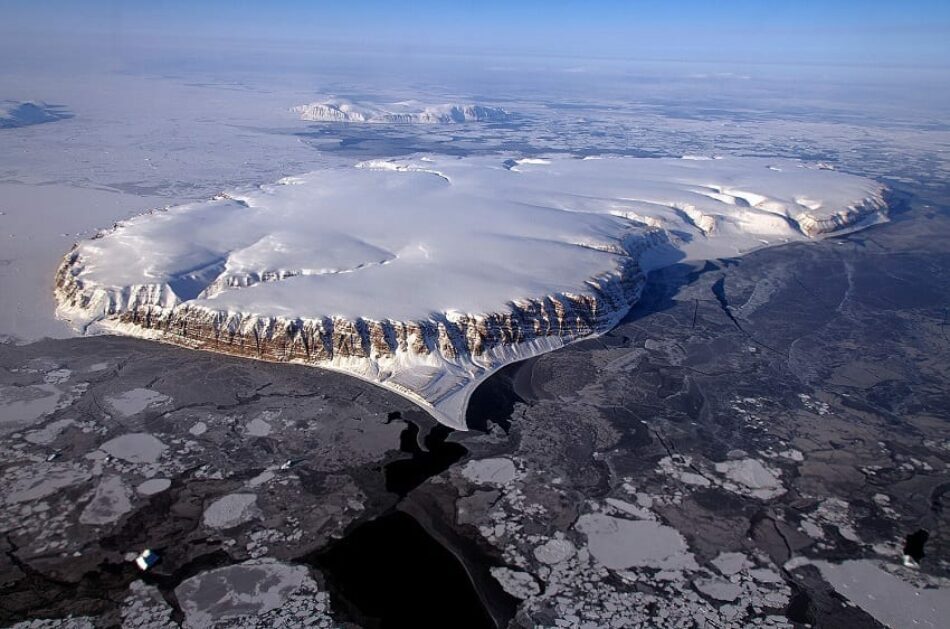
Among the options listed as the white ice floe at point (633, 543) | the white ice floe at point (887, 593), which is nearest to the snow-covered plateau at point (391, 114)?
the white ice floe at point (633, 543)

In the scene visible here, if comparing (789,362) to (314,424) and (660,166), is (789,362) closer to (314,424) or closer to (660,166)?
(314,424)

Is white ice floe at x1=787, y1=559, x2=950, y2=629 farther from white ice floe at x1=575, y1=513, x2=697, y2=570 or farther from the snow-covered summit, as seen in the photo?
the snow-covered summit

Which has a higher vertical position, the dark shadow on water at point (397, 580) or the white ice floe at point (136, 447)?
the white ice floe at point (136, 447)

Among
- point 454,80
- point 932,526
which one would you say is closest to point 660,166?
point 932,526

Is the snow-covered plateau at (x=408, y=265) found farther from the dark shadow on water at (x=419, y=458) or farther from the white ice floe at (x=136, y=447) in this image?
the white ice floe at (x=136, y=447)

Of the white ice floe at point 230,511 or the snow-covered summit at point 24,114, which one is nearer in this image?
the white ice floe at point 230,511

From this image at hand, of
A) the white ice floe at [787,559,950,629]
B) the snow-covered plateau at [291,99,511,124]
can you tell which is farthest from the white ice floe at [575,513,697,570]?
the snow-covered plateau at [291,99,511,124]
